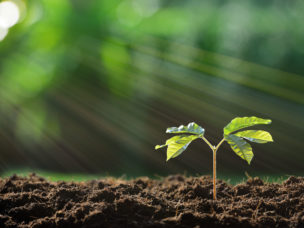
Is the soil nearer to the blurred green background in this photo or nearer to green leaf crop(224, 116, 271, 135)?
green leaf crop(224, 116, 271, 135)

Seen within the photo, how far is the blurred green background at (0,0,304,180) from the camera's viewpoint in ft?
11.8

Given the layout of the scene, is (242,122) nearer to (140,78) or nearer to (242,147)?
(242,147)

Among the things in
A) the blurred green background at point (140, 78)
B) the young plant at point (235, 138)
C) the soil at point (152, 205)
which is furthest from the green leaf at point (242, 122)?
the blurred green background at point (140, 78)

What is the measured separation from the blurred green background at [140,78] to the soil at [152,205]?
1.98 m

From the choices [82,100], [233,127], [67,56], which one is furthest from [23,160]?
[233,127]

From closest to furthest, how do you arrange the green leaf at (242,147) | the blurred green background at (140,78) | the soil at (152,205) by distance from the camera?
the soil at (152,205)
the green leaf at (242,147)
the blurred green background at (140,78)

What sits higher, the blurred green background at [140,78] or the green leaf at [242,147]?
the blurred green background at [140,78]

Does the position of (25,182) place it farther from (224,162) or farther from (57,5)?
(57,5)

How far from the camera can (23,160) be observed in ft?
11.9

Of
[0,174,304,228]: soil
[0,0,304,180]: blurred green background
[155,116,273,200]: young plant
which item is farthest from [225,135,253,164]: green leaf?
[0,0,304,180]: blurred green background

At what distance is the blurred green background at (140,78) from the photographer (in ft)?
11.8

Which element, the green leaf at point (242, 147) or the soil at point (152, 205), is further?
the green leaf at point (242, 147)

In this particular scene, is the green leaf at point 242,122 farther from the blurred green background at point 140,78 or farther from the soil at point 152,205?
the blurred green background at point 140,78

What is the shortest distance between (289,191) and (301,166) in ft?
7.39
